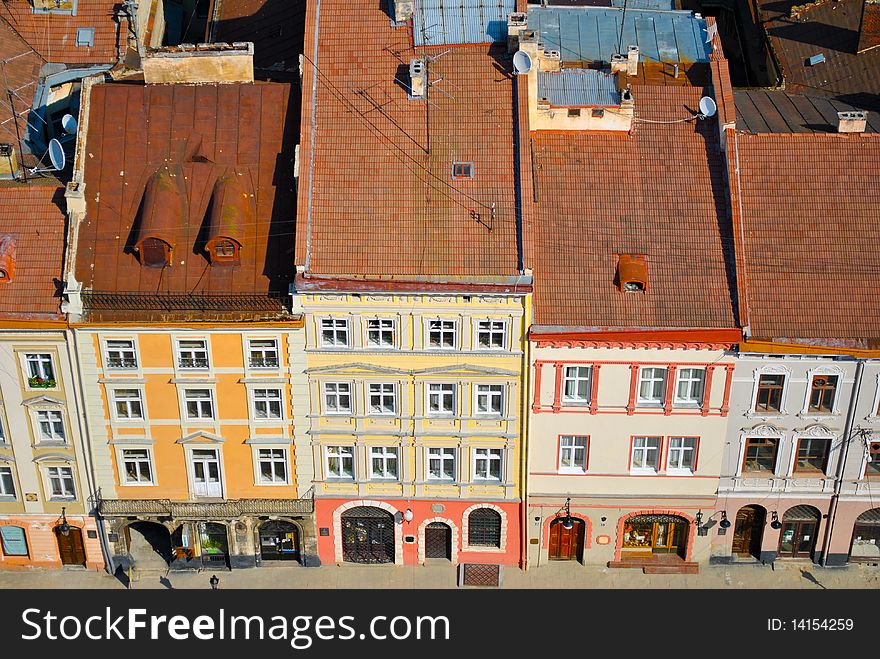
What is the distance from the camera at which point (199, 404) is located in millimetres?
62344

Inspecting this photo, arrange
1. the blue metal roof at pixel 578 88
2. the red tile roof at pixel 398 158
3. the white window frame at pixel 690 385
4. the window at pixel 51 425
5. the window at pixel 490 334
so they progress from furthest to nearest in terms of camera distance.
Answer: the blue metal roof at pixel 578 88 → the window at pixel 51 425 → the white window frame at pixel 690 385 → the window at pixel 490 334 → the red tile roof at pixel 398 158

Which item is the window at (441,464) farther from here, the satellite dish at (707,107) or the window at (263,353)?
the satellite dish at (707,107)

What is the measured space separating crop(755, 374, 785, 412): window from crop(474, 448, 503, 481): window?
12.4 metres

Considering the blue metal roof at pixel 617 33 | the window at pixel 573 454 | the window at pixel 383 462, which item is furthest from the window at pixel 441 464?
the blue metal roof at pixel 617 33

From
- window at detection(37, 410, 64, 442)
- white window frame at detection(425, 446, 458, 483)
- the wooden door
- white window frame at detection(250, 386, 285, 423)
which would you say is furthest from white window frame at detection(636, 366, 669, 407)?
the wooden door

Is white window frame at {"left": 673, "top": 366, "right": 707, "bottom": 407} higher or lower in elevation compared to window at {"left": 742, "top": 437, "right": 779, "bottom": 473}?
higher

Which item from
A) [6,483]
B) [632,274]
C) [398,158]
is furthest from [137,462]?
[632,274]

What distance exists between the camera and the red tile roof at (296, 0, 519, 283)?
196 ft

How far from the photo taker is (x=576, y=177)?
63.2 metres

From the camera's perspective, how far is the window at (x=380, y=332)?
60406mm

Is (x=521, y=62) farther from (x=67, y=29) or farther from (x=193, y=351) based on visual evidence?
(x=67, y=29)

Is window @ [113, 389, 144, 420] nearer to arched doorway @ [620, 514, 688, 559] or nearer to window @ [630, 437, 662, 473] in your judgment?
window @ [630, 437, 662, 473]

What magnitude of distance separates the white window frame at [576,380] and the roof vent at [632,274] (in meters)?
4.08

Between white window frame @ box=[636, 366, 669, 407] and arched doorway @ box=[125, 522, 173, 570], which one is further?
arched doorway @ box=[125, 522, 173, 570]
